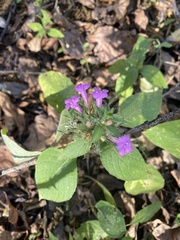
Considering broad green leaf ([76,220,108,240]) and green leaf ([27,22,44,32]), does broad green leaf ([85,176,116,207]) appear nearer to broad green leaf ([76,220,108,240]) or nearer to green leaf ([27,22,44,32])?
broad green leaf ([76,220,108,240])

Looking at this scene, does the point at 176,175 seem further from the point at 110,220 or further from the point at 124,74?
the point at 124,74

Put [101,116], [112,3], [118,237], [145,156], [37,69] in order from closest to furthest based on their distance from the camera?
[101,116] < [118,237] < [145,156] < [37,69] < [112,3]

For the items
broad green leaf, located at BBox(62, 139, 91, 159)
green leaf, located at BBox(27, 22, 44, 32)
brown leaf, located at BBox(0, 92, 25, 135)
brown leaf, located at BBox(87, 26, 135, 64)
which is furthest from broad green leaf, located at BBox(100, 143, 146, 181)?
green leaf, located at BBox(27, 22, 44, 32)

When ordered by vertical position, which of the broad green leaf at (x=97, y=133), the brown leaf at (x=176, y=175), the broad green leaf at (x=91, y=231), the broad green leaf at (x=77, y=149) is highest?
the broad green leaf at (x=97, y=133)

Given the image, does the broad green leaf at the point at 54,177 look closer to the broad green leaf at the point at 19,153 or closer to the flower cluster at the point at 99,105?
the broad green leaf at the point at 19,153

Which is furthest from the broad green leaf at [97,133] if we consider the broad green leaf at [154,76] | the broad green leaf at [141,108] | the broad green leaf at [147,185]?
the broad green leaf at [154,76]

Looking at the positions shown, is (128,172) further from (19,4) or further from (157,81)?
(19,4)

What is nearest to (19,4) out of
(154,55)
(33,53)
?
(33,53)
